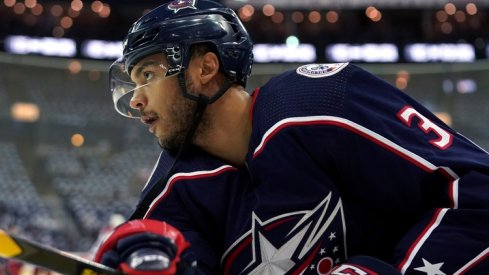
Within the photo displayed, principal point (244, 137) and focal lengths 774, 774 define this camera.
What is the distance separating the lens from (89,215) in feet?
30.6

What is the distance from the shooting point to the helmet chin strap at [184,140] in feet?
6.25

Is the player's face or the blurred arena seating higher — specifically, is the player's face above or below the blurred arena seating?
above

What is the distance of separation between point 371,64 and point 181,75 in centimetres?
984

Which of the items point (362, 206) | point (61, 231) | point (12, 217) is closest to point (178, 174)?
point (362, 206)

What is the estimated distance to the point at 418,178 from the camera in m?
1.64

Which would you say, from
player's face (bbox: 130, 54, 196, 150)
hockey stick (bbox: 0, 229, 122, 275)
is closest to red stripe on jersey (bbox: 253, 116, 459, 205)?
player's face (bbox: 130, 54, 196, 150)

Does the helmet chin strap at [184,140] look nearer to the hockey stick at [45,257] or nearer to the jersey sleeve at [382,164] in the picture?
the jersey sleeve at [382,164]

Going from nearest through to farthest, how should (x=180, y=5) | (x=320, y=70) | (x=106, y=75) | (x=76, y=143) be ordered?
(x=320, y=70) → (x=180, y=5) → (x=76, y=143) → (x=106, y=75)

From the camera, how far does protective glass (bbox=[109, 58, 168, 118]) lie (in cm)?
190

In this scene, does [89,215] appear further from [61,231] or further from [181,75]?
[181,75]

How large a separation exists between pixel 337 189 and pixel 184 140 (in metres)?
0.41

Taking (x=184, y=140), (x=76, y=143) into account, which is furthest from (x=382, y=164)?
(x=76, y=143)

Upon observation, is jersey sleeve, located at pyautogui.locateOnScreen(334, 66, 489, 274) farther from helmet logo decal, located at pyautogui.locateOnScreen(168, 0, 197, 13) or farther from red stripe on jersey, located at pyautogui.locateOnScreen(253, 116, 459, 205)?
helmet logo decal, located at pyautogui.locateOnScreen(168, 0, 197, 13)

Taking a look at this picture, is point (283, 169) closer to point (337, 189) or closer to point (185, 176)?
point (337, 189)
